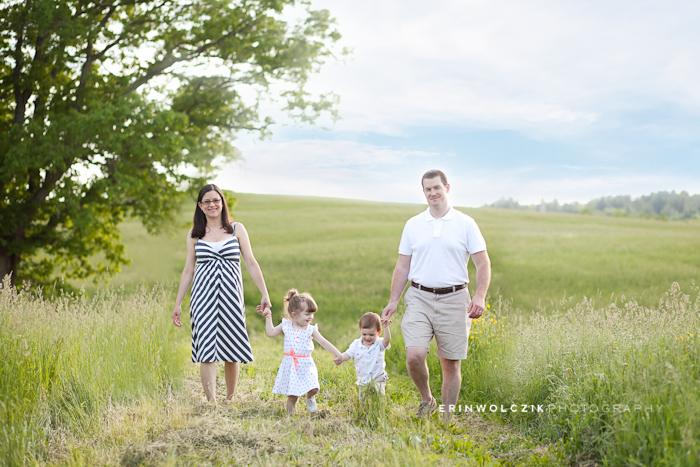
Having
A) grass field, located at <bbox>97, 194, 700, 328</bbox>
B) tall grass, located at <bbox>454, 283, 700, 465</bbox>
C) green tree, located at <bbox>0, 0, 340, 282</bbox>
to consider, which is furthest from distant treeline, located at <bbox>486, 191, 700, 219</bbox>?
tall grass, located at <bbox>454, 283, 700, 465</bbox>

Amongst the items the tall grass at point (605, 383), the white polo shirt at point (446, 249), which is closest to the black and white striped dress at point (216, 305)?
the white polo shirt at point (446, 249)

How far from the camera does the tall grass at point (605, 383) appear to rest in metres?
3.50

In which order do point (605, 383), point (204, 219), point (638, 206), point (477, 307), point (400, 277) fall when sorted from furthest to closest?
point (638, 206) < point (204, 219) < point (400, 277) < point (477, 307) < point (605, 383)

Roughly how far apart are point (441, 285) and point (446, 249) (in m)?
0.35

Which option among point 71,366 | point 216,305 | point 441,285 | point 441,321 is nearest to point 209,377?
point 216,305

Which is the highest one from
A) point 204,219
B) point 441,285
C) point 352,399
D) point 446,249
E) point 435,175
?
point 435,175

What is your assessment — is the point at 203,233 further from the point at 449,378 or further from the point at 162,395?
the point at 449,378

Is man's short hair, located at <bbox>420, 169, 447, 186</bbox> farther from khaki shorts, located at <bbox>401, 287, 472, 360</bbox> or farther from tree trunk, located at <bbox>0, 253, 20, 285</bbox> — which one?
tree trunk, located at <bbox>0, 253, 20, 285</bbox>

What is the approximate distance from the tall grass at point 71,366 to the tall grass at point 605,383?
3.83 meters

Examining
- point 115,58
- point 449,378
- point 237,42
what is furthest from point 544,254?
point 449,378

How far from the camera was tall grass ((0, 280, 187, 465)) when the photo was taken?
447 cm

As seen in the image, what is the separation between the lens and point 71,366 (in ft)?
17.6

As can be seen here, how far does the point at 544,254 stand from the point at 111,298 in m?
23.9

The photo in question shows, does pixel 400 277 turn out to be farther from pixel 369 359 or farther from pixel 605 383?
pixel 605 383
